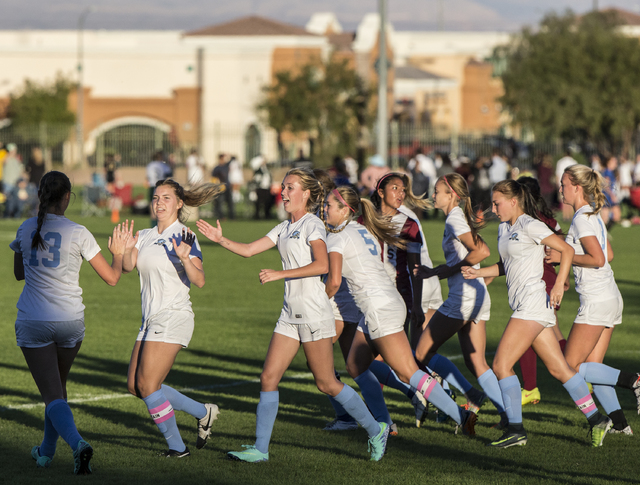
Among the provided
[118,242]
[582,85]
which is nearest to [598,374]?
[118,242]

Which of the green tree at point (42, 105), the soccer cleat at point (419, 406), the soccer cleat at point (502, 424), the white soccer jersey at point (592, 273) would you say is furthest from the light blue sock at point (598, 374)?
the green tree at point (42, 105)

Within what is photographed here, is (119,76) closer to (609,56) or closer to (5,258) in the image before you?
(609,56)

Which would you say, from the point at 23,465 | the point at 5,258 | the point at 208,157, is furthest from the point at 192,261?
the point at 208,157

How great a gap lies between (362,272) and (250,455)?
52.6 inches

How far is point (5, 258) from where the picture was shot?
62.1ft

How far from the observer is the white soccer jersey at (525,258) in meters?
6.26

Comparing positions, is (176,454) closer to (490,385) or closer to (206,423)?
(206,423)

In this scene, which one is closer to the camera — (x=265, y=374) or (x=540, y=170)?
(x=265, y=374)

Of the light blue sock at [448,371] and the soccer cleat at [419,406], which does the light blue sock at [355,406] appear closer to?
the soccer cleat at [419,406]

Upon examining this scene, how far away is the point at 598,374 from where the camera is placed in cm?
668

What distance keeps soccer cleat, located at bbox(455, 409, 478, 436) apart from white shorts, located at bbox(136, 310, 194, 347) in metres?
1.94

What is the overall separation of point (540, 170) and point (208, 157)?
123 ft

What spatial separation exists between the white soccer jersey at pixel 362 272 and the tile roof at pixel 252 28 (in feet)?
211

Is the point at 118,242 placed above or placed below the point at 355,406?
above
